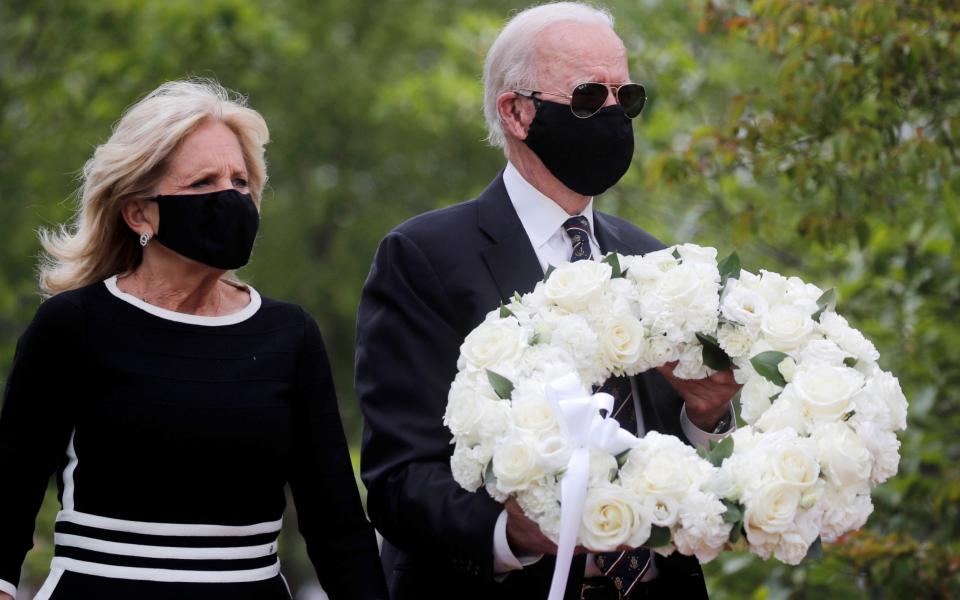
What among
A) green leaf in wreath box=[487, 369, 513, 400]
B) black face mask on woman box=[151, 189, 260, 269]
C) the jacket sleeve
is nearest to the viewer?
green leaf in wreath box=[487, 369, 513, 400]

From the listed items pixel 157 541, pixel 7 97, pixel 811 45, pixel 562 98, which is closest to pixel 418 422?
pixel 157 541

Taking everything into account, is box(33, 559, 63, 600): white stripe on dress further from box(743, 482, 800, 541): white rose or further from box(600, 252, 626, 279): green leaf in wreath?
box(743, 482, 800, 541): white rose

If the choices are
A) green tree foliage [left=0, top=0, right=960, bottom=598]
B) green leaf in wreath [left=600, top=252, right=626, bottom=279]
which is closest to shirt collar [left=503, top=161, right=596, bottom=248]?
green leaf in wreath [left=600, top=252, right=626, bottom=279]

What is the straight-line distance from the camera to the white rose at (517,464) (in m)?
3.12

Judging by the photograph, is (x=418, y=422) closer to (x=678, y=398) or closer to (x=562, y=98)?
(x=678, y=398)

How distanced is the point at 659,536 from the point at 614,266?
0.80 meters

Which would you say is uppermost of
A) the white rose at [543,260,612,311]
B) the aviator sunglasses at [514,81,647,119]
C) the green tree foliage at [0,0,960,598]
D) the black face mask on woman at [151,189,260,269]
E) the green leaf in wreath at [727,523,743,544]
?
the aviator sunglasses at [514,81,647,119]

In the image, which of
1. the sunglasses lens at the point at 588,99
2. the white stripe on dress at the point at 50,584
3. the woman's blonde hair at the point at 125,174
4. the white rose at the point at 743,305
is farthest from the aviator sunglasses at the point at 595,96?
the white stripe on dress at the point at 50,584

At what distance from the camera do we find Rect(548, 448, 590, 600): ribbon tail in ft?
10.0

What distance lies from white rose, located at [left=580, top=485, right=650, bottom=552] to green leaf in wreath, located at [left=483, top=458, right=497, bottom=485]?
9.5 inches

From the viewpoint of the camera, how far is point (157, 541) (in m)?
3.67

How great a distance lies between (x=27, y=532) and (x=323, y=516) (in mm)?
811

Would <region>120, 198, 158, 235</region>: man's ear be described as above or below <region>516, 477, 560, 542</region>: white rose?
above

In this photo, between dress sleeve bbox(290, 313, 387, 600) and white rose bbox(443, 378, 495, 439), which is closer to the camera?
white rose bbox(443, 378, 495, 439)
